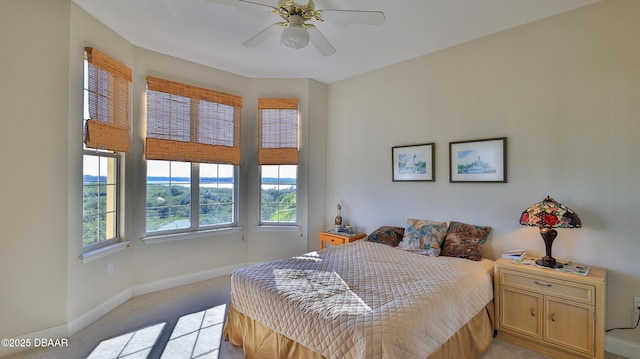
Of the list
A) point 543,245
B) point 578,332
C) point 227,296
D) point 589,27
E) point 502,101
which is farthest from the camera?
point 227,296

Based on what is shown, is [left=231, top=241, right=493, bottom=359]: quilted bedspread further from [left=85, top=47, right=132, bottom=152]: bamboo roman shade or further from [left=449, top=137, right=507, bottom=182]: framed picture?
[left=85, top=47, right=132, bottom=152]: bamboo roman shade

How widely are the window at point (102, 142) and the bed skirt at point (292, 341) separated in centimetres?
173

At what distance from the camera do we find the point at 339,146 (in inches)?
169

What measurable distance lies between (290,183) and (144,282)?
2181 millimetres

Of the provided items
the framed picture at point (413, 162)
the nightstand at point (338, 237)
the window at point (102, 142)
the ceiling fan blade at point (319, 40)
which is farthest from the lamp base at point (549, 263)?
the window at point (102, 142)

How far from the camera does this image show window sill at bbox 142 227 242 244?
3.38 metres

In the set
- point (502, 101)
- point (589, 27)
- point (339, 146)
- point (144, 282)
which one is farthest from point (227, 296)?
point (589, 27)

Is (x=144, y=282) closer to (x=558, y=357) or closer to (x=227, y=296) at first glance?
(x=227, y=296)

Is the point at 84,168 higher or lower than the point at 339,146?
lower

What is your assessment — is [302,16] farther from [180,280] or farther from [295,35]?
[180,280]

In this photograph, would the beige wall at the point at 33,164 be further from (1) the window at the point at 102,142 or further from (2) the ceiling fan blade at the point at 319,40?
(2) the ceiling fan blade at the point at 319,40

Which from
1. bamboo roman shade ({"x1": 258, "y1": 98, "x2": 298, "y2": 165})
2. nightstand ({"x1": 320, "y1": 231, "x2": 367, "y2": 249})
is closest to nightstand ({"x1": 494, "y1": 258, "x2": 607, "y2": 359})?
nightstand ({"x1": 320, "y1": 231, "x2": 367, "y2": 249})

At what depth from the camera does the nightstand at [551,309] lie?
78.4 inches

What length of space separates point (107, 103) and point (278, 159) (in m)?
2.04
